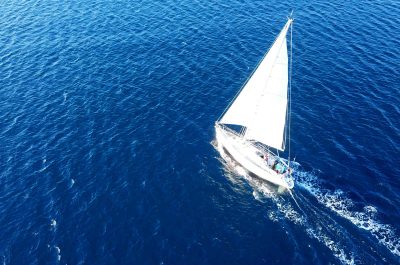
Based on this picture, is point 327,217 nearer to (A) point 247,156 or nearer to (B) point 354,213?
(B) point 354,213

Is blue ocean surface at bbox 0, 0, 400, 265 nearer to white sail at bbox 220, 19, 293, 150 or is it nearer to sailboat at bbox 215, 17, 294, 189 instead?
sailboat at bbox 215, 17, 294, 189

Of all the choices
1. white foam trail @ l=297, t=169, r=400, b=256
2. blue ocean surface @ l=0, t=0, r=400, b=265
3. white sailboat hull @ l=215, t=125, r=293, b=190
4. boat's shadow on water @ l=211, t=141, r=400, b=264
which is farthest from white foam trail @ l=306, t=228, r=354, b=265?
white sailboat hull @ l=215, t=125, r=293, b=190

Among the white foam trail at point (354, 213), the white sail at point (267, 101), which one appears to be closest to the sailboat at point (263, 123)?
the white sail at point (267, 101)

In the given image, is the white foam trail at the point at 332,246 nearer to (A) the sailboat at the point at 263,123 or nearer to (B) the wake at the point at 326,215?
(B) the wake at the point at 326,215

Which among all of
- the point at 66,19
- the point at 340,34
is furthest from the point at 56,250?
the point at 340,34

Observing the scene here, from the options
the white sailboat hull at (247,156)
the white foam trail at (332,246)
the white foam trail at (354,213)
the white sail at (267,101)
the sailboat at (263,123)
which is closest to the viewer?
the white foam trail at (332,246)

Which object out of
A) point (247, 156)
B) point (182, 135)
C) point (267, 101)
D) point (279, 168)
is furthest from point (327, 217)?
point (182, 135)
